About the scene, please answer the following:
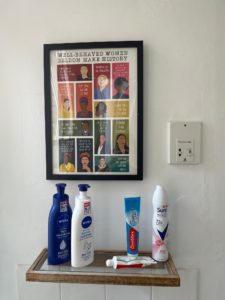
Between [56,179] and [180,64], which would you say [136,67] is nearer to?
[180,64]

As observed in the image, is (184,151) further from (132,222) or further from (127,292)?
(127,292)

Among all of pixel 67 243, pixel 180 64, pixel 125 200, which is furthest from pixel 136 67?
pixel 67 243

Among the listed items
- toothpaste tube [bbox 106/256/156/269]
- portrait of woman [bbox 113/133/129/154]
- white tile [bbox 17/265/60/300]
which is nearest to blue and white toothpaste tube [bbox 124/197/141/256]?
toothpaste tube [bbox 106/256/156/269]

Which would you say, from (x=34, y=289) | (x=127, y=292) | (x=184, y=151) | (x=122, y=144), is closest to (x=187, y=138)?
(x=184, y=151)

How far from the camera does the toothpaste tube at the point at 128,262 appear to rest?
630mm

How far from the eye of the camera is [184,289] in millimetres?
727

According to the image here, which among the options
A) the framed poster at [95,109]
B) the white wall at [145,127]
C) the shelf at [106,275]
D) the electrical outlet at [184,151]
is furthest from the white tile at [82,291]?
the electrical outlet at [184,151]

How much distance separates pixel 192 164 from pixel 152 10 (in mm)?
466

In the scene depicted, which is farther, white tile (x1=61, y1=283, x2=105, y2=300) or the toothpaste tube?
white tile (x1=61, y1=283, x2=105, y2=300)

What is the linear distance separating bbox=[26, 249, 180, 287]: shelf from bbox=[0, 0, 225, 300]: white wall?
11cm

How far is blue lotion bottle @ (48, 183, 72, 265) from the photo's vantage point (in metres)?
0.64

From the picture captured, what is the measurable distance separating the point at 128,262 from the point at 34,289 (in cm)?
34

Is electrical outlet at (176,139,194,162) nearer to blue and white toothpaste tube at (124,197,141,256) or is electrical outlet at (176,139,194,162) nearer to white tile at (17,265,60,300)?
blue and white toothpaste tube at (124,197,141,256)

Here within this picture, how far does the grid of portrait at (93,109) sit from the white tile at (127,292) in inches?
14.1
